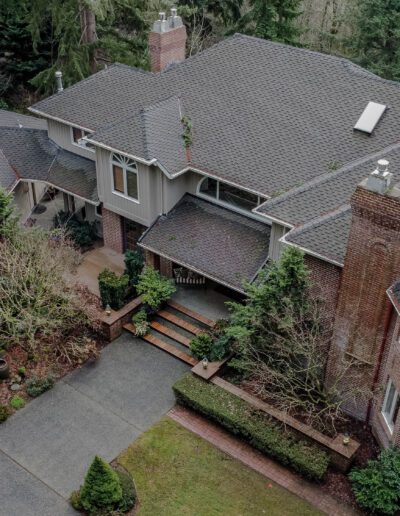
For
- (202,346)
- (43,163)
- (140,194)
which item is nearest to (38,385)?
(202,346)

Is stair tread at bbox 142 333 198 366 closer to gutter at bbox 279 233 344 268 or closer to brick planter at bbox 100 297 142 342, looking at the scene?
brick planter at bbox 100 297 142 342

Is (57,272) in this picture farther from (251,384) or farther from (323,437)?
(323,437)

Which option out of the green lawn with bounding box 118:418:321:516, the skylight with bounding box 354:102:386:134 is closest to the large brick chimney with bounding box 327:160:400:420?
the green lawn with bounding box 118:418:321:516

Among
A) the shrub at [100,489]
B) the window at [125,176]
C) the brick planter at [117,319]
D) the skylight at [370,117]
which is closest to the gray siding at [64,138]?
the window at [125,176]

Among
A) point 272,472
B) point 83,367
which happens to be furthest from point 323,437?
point 83,367

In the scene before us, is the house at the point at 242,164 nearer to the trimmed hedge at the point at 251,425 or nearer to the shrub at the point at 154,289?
the shrub at the point at 154,289
